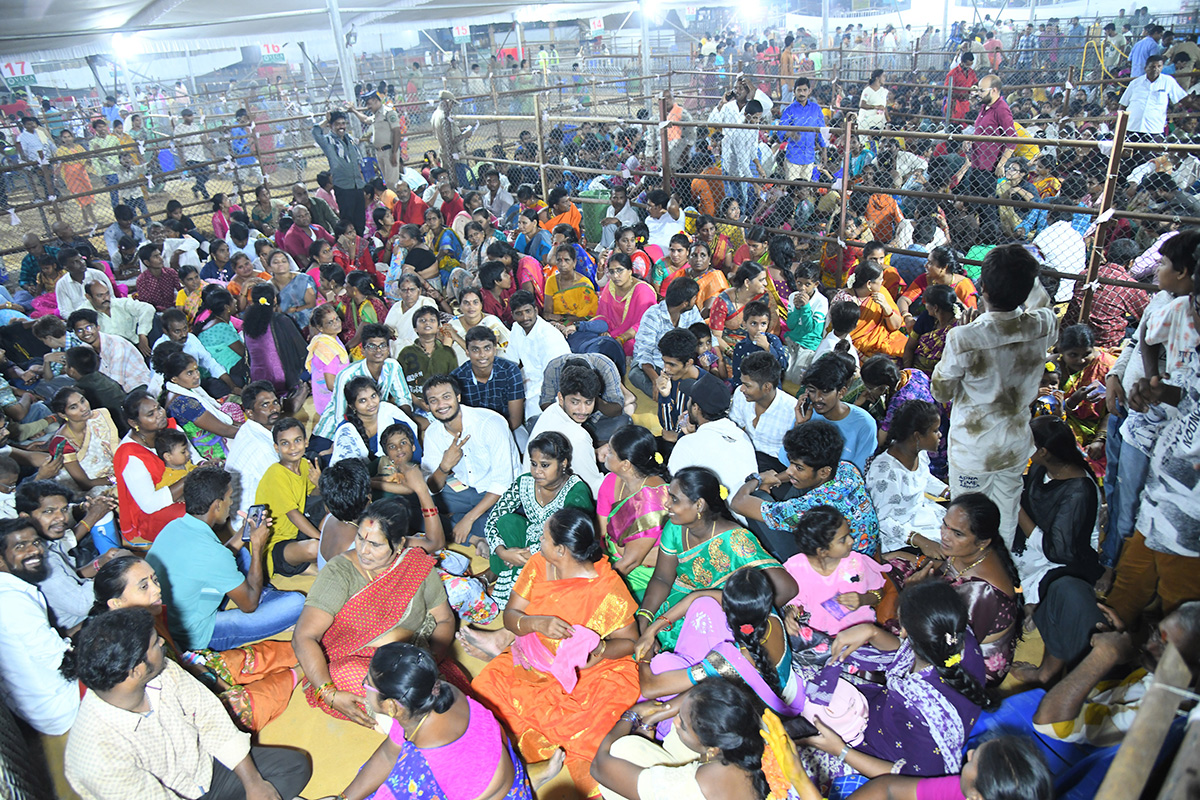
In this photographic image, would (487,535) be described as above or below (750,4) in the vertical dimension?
below

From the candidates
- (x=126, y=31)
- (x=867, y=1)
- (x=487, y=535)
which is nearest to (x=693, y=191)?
(x=487, y=535)

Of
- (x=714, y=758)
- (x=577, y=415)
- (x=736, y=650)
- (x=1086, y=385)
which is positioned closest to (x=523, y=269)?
(x=577, y=415)

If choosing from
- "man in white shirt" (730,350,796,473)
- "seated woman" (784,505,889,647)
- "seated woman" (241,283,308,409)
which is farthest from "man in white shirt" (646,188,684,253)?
"seated woman" (784,505,889,647)

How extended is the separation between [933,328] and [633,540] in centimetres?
283

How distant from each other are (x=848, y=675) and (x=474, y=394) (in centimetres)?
271

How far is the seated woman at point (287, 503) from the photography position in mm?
3818

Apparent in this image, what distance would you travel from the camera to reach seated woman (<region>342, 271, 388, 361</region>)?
20.0 feet

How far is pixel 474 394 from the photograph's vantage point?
4.64m

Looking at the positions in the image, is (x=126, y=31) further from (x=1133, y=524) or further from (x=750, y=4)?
(x=750, y=4)

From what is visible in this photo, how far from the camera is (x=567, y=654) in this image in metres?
2.79

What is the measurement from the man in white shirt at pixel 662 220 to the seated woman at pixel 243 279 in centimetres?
361

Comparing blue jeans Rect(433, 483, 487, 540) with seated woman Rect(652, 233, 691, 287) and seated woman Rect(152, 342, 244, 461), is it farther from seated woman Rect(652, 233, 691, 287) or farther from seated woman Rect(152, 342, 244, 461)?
seated woman Rect(652, 233, 691, 287)

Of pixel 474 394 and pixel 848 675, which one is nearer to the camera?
pixel 848 675

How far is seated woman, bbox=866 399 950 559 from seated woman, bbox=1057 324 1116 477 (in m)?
1.25
